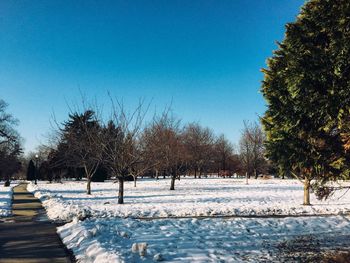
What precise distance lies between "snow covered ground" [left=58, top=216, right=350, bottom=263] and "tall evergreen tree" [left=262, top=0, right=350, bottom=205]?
197cm

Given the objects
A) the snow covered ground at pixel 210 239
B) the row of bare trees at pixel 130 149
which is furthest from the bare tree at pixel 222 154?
the snow covered ground at pixel 210 239

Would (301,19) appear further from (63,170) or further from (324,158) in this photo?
(63,170)

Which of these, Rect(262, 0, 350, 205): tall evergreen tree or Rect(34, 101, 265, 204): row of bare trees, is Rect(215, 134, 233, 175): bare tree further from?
Rect(262, 0, 350, 205): tall evergreen tree

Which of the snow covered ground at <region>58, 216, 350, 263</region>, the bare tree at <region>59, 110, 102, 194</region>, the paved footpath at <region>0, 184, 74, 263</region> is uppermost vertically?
the bare tree at <region>59, 110, 102, 194</region>

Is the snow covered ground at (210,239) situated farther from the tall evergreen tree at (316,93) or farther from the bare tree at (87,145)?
the bare tree at (87,145)

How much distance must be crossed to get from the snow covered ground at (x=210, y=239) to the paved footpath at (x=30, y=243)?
0.32 m

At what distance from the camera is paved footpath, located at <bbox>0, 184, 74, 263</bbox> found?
6.98m

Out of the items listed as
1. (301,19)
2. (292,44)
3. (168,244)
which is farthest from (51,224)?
(301,19)

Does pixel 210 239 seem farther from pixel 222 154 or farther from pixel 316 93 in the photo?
pixel 222 154

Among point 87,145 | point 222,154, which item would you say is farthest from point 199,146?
point 87,145

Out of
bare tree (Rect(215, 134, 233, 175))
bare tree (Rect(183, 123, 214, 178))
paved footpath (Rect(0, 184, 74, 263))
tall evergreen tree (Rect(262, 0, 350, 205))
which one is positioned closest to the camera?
paved footpath (Rect(0, 184, 74, 263))

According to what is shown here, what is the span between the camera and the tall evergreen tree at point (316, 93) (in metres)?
8.40

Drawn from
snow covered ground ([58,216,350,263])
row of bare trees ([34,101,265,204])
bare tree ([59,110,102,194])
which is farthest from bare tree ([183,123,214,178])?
snow covered ground ([58,216,350,263])

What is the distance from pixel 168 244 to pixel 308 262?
315cm
